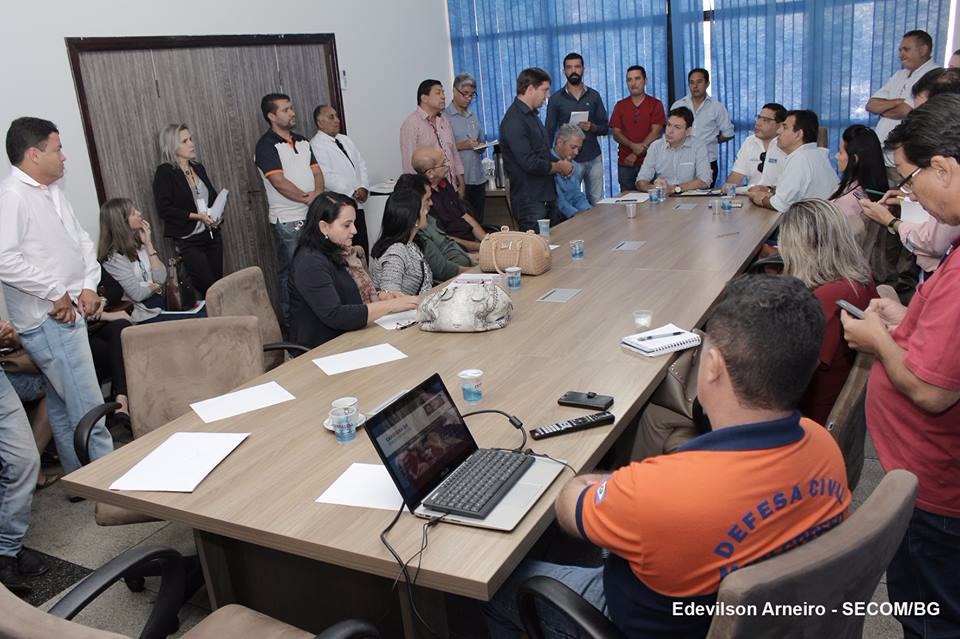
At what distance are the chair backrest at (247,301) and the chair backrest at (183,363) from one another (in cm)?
44

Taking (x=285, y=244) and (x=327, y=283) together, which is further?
(x=285, y=244)

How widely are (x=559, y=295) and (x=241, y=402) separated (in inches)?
64.1

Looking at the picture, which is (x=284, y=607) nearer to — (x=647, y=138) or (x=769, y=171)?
(x=769, y=171)

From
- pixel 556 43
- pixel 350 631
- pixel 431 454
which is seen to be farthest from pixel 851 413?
pixel 556 43

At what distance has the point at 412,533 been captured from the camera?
174 centimetres

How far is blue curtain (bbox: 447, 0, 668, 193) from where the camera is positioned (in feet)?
25.4

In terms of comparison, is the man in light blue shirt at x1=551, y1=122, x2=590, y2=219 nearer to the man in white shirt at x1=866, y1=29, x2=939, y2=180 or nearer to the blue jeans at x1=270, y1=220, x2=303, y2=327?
the blue jeans at x1=270, y1=220, x2=303, y2=327

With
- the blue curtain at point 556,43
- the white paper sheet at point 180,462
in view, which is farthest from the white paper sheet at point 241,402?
the blue curtain at point 556,43

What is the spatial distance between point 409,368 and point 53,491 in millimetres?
2121

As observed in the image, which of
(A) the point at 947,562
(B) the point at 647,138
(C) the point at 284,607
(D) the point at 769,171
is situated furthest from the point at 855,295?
(B) the point at 647,138

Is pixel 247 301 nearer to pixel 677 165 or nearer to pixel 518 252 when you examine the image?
pixel 518 252

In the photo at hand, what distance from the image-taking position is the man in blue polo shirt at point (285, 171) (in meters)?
5.65

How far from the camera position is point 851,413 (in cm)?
208

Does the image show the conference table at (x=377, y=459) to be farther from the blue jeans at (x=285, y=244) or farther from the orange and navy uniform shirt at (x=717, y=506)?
the blue jeans at (x=285, y=244)
